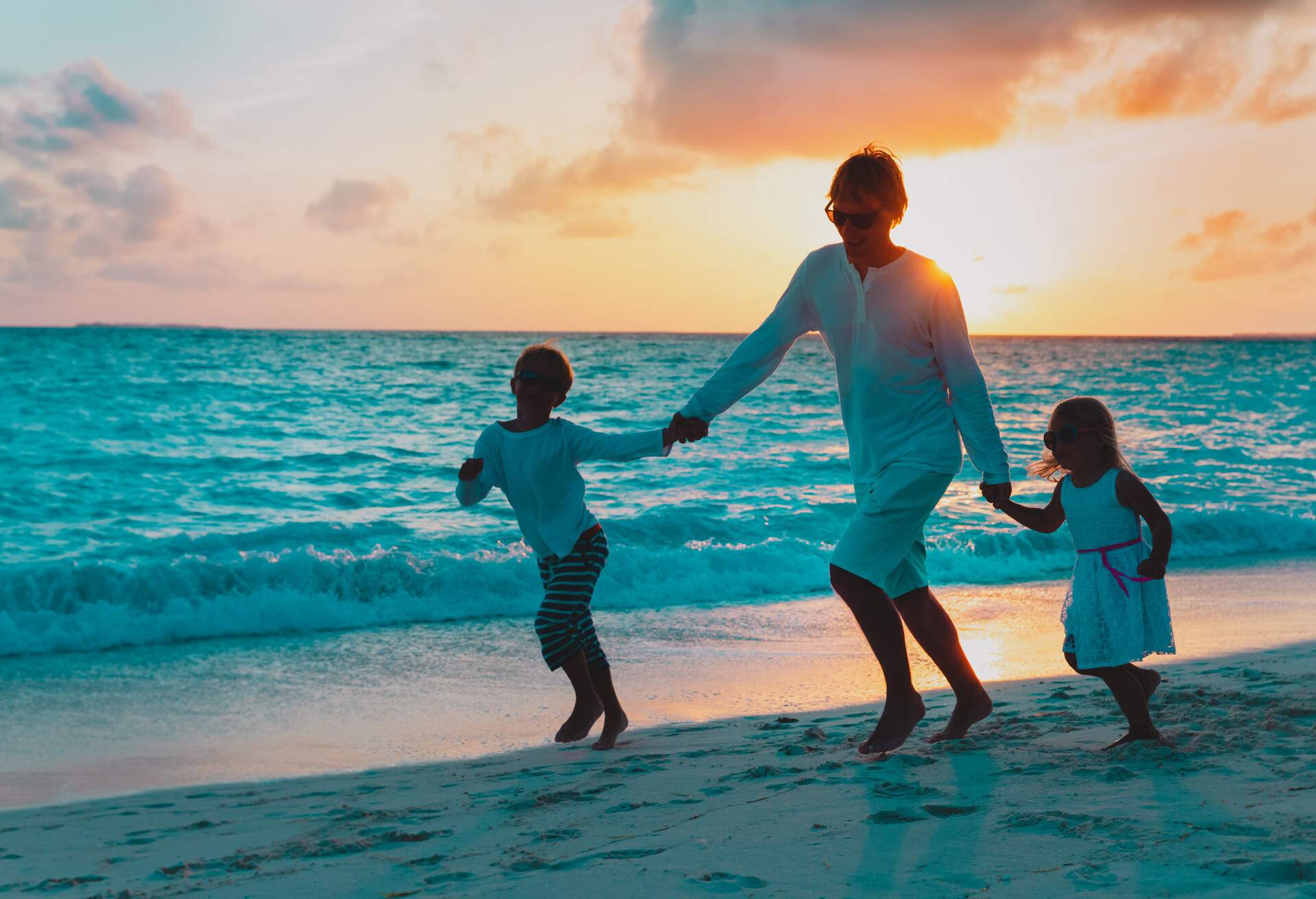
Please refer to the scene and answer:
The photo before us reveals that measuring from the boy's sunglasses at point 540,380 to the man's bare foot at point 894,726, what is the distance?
1757 mm

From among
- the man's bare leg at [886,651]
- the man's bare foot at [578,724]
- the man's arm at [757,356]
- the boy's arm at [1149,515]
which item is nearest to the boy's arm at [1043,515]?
the boy's arm at [1149,515]

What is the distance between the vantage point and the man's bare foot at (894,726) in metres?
3.71

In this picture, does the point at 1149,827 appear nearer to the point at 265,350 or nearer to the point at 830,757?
the point at 830,757

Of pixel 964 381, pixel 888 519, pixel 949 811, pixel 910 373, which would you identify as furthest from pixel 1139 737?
pixel 910 373

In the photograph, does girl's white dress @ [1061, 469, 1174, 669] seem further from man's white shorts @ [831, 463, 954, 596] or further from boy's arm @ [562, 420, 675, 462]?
boy's arm @ [562, 420, 675, 462]

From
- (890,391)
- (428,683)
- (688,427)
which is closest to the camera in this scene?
(890,391)

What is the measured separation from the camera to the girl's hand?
337cm

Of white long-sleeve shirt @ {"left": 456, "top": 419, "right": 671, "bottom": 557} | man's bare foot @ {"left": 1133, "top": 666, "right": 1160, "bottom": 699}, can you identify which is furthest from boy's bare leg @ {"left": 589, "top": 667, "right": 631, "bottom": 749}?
man's bare foot @ {"left": 1133, "top": 666, "right": 1160, "bottom": 699}

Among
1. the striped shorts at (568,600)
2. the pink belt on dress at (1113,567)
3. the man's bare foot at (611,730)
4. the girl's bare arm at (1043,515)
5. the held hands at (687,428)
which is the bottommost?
the man's bare foot at (611,730)

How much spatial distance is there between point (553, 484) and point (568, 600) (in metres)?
0.47

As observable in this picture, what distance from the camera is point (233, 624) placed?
8078 mm

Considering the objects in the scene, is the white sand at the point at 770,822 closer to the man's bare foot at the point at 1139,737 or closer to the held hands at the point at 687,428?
the man's bare foot at the point at 1139,737

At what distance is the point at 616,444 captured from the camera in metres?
4.24

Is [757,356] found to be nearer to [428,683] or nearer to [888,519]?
[888,519]
